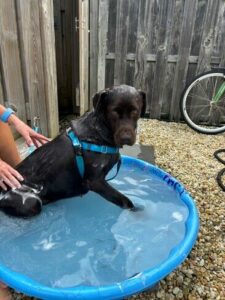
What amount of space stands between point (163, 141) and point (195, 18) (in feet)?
8.03

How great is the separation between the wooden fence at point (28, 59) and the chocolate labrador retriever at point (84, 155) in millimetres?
1464

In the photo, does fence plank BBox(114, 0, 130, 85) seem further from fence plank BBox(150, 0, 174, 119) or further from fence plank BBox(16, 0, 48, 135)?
fence plank BBox(16, 0, 48, 135)

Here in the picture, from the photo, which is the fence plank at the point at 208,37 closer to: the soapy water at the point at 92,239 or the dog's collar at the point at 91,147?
the soapy water at the point at 92,239

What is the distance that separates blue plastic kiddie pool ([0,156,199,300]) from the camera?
5.67 feet

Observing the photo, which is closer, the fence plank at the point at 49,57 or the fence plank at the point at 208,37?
the fence plank at the point at 49,57

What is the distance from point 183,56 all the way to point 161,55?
1.40 ft

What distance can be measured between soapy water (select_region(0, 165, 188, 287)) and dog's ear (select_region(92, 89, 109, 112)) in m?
1.01

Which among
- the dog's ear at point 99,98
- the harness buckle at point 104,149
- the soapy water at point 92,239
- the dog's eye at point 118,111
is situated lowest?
the soapy water at point 92,239


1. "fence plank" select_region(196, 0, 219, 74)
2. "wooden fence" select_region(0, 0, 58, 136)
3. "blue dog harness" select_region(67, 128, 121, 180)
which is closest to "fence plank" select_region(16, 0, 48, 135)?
"wooden fence" select_region(0, 0, 58, 136)

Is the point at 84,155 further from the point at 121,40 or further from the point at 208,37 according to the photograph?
the point at 208,37

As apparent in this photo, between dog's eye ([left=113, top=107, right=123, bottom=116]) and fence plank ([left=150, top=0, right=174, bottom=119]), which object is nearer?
dog's eye ([left=113, top=107, right=123, bottom=116])

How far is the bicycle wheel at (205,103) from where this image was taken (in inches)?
217

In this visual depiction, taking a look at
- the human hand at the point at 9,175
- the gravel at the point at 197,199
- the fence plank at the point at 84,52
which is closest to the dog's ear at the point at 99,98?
the human hand at the point at 9,175

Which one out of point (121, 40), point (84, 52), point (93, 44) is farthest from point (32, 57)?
point (121, 40)
